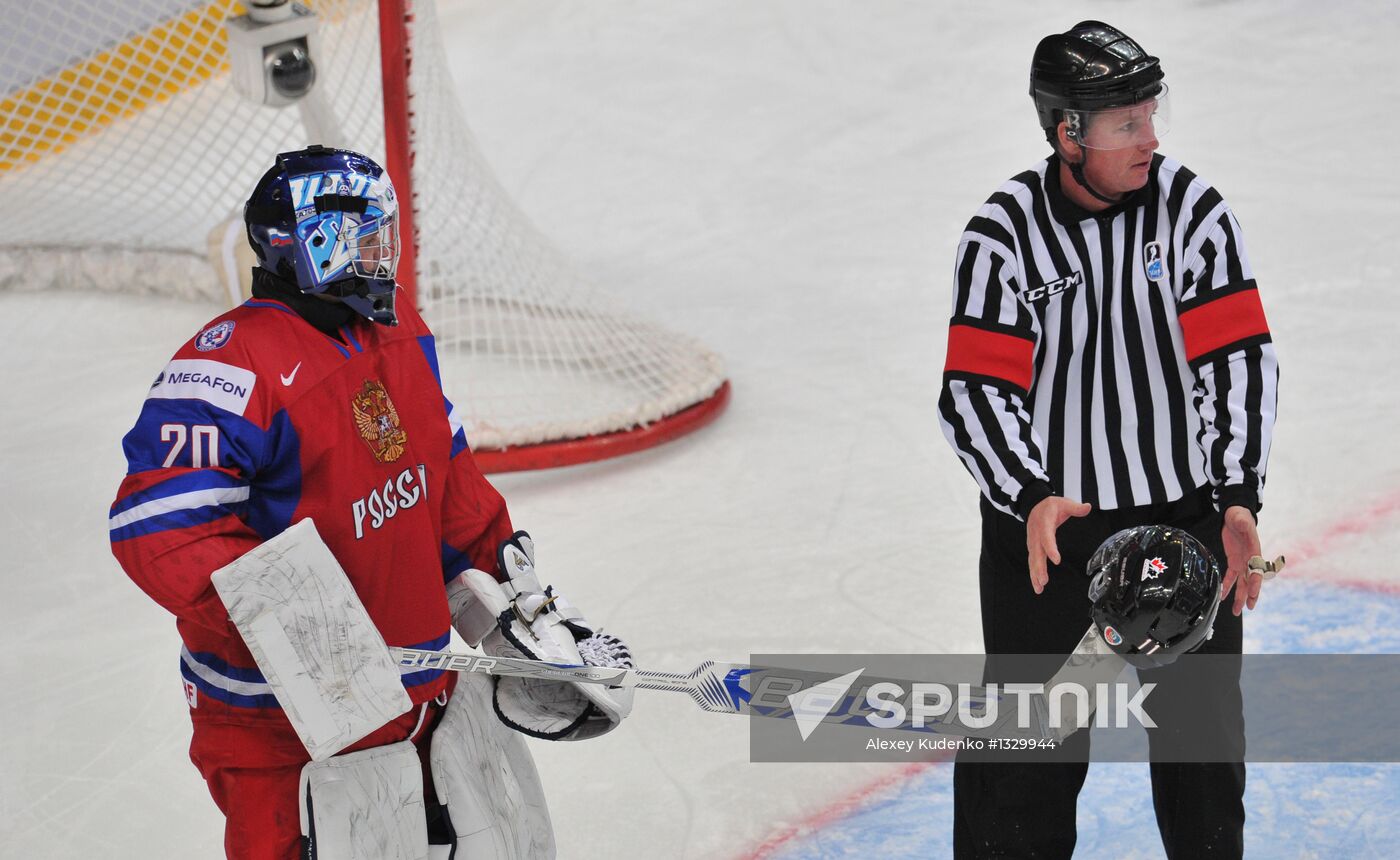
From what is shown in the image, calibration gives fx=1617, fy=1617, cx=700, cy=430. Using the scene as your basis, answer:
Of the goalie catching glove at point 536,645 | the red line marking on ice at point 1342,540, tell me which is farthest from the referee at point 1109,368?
the red line marking on ice at point 1342,540

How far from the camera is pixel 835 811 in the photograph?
8.73 feet

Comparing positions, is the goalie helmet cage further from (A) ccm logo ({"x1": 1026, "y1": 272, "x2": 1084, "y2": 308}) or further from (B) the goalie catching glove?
(A) ccm logo ({"x1": 1026, "y1": 272, "x2": 1084, "y2": 308})

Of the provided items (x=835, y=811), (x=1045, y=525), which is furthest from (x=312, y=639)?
(x=835, y=811)

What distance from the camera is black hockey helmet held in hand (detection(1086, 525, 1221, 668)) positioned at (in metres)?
1.75

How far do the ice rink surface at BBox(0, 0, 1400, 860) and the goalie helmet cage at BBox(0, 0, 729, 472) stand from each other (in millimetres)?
207

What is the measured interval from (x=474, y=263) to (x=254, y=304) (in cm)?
265

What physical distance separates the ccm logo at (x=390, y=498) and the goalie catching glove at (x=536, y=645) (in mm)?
161

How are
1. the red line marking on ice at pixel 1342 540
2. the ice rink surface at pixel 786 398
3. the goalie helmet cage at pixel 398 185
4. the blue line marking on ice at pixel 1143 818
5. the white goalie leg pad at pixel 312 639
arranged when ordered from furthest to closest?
1. the goalie helmet cage at pixel 398 185
2. the red line marking on ice at pixel 1342 540
3. the ice rink surface at pixel 786 398
4. the blue line marking on ice at pixel 1143 818
5. the white goalie leg pad at pixel 312 639

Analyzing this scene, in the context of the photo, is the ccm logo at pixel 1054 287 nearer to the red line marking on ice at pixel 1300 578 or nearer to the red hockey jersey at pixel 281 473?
the red hockey jersey at pixel 281 473

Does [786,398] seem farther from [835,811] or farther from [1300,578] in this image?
[835,811]

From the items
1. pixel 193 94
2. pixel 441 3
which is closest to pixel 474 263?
pixel 193 94

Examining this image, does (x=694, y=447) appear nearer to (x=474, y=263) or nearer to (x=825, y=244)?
(x=474, y=263)

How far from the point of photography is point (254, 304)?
178 centimetres

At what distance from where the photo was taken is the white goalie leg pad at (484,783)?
1884 millimetres
